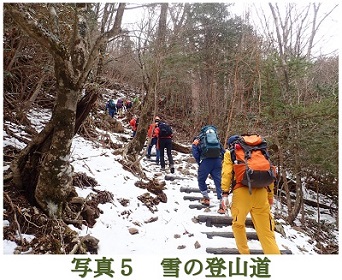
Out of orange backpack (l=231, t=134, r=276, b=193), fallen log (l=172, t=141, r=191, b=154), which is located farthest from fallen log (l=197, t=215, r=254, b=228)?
fallen log (l=172, t=141, r=191, b=154)

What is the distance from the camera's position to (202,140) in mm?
5949

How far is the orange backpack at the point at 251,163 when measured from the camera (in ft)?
12.1

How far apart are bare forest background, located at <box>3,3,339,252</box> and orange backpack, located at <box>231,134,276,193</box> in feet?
8.67

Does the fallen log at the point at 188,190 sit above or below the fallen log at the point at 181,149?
below

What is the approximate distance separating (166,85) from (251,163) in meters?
15.8

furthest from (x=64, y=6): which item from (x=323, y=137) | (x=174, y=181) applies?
(x=323, y=137)

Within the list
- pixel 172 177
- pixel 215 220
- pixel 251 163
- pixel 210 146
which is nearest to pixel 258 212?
pixel 251 163

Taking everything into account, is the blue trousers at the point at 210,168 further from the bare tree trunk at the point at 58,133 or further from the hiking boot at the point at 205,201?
the bare tree trunk at the point at 58,133

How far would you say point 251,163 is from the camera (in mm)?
3797

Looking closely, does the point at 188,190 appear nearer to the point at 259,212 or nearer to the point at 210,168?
the point at 210,168

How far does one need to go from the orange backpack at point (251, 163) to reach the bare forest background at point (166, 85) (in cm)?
264

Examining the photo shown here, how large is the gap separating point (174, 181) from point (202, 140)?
246 cm

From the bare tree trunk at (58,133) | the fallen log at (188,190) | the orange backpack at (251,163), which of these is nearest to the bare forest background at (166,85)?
the bare tree trunk at (58,133)

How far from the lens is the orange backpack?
3.70 metres
